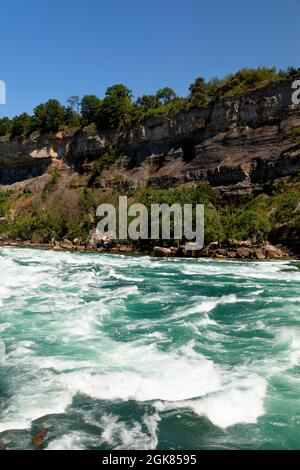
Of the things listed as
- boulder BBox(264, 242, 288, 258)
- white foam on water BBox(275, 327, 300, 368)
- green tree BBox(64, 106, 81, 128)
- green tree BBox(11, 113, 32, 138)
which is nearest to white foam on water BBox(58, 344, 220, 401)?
white foam on water BBox(275, 327, 300, 368)

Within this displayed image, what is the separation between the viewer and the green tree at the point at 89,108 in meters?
85.0

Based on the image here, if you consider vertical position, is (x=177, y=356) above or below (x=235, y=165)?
below

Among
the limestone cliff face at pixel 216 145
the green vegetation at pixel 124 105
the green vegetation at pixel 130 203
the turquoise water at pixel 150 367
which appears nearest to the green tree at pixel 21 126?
the green vegetation at pixel 124 105

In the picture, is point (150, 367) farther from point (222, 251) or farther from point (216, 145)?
point (216, 145)

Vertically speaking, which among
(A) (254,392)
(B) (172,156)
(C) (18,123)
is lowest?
(A) (254,392)

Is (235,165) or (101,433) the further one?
(235,165)

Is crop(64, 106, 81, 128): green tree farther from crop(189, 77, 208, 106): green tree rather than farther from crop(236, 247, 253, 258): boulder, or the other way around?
crop(236, 247, 253, 258): boulder

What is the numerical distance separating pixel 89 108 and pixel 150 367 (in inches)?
3213

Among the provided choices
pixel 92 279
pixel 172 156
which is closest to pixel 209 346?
pixel 92 279

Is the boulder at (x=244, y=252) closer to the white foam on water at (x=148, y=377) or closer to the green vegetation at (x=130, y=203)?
the green vegetation at (x=130, y=203)

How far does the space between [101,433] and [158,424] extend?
1147mm

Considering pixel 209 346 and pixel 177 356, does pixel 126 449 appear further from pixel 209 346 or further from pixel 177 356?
pixel 209 346

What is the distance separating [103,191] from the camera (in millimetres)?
74875

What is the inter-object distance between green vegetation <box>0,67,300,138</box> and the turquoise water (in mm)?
47404
